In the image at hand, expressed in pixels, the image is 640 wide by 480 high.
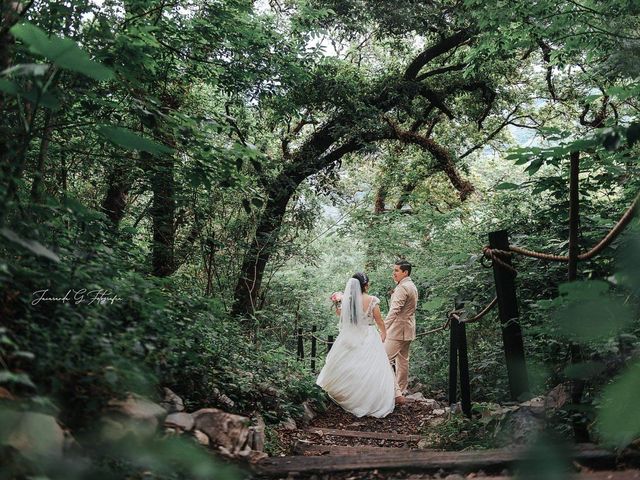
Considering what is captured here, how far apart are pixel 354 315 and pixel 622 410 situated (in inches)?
278

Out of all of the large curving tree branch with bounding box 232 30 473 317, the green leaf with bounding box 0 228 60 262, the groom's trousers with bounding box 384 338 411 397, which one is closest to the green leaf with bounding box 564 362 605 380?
the green leaf with bounding box 0 228 60 262

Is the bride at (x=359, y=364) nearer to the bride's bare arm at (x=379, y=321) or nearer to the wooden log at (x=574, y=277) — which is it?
the bride's bare arm at (x=379, y=321)

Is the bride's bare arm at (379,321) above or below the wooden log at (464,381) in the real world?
above

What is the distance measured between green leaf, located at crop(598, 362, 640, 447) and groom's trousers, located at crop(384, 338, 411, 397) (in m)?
7.29

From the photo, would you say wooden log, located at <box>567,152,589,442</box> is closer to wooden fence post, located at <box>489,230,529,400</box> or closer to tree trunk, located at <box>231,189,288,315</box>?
wooden fence post, located at <box>489,230,529,400</box>

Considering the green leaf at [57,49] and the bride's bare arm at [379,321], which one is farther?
the bride's bare arm at [379,321]

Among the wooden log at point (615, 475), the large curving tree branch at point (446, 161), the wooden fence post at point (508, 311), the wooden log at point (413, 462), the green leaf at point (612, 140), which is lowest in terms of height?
the wooden log at point (413, 462)

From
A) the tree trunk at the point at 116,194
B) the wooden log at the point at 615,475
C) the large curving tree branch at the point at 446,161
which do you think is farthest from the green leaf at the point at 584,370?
the large curving tree branch at the point at 446,161

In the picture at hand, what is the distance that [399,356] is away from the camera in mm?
8250

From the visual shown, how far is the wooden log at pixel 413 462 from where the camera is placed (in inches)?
100

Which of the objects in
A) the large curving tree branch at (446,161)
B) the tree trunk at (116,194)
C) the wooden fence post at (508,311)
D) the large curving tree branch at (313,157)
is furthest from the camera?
the large curving tree branch at (446,161)

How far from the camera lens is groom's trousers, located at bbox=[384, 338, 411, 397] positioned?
318 inches

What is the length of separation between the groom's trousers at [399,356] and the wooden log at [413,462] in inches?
188

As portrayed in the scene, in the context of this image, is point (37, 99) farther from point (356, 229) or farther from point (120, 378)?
point (356, 229)
